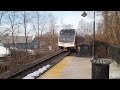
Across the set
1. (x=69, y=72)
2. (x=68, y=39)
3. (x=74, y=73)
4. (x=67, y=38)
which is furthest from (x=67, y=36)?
(x=74, y=73)

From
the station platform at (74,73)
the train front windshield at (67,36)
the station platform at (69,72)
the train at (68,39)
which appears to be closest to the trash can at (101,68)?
the station platform at (74,73)

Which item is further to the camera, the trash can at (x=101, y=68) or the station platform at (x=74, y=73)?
the station platform at (x=74, y=73)

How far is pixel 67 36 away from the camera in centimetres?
3038

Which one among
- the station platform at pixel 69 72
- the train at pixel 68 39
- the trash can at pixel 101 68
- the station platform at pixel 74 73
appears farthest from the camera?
the train at pixel 68 39

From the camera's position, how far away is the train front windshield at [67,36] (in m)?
30.2

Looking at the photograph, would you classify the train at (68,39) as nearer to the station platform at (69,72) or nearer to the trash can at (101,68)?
the station platform at (69,72)

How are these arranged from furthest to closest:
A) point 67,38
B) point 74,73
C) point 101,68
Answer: point 67,38, point 74,73, point 101,68

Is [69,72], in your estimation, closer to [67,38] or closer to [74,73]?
[74,73]

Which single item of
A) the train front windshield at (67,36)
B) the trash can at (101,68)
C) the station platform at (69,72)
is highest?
the train front windshield at (67,36)

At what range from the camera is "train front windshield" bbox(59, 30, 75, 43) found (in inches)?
1189

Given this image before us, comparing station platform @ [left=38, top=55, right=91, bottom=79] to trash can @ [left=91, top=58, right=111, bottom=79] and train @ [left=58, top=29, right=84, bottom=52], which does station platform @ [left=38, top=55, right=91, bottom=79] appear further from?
train @ [left=58, top=29, right=84, bottom=52]
